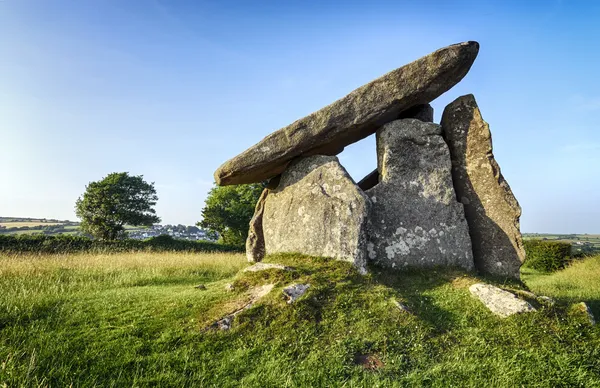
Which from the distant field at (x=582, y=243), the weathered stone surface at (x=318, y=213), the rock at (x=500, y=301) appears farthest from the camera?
the distant field at (x=582, y=243)

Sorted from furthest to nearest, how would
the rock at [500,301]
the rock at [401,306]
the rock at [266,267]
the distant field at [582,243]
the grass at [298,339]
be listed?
the distant field at [582,243] < the rock at [266,267] < the rock at [500,301] < the rock at [401,306] < the grass at [298,339]

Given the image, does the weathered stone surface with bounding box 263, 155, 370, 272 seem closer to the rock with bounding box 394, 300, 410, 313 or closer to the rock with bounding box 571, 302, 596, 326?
the rock with bounding box 394, 300, 410, 313

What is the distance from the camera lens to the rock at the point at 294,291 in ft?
20.8

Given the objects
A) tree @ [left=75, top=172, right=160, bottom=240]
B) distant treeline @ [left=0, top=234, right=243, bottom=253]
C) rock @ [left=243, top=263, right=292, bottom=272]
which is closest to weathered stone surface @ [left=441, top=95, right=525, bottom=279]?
rock @ [left=243, top=263, right=292, bottom=272]

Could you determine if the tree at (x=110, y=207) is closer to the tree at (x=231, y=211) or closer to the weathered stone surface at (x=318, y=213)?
the tree at (x=231, y=211)

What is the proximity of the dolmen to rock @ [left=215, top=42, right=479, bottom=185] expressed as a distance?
26 mm

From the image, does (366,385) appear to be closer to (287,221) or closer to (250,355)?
(250,355)

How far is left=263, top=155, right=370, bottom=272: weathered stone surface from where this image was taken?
8242 mm

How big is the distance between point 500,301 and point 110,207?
3803cm

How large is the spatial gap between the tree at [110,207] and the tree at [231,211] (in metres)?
7.10

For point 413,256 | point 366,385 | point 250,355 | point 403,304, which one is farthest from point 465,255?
point 250,355

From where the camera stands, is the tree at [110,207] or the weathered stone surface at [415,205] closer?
the weathered stone surface at [415,205]

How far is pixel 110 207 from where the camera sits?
3700cm

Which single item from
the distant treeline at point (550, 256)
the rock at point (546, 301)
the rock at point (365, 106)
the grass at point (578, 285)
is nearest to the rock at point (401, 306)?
the rock at point (546, 301)
